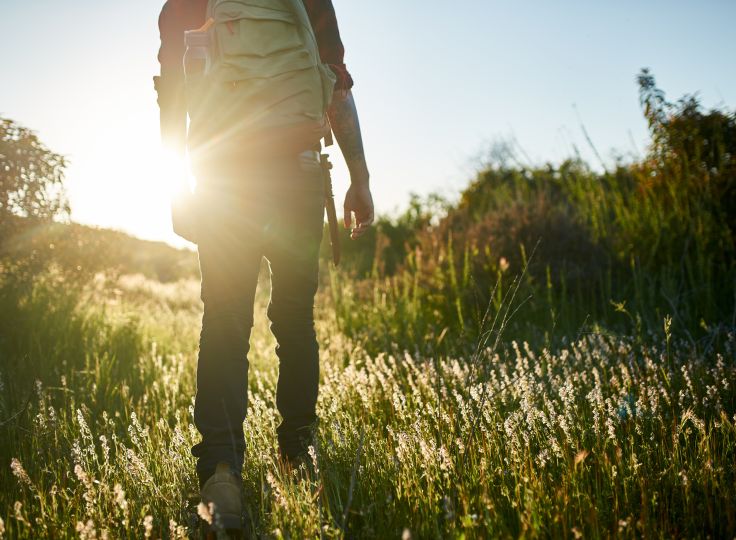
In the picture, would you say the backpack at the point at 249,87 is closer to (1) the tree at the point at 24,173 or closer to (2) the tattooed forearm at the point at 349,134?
(2) the tattooed forearm at the point at 349,134

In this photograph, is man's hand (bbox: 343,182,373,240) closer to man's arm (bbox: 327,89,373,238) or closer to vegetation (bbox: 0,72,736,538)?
man's arm (bbox: 327,89,373,238)

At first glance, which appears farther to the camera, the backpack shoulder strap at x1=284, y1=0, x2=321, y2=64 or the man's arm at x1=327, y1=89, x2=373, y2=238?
the man's arm at x1=327, y1=89, x2=373, y2=238

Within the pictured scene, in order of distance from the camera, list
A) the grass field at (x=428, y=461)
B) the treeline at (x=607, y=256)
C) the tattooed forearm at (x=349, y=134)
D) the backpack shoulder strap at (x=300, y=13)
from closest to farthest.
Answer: the grass field at (x=428, y=461), the backpack shoulder strap at (x=300, y=13), the tattooed forearm at (x=349, y=134), the treeline at (x=607, y=256)

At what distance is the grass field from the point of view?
1.39 m

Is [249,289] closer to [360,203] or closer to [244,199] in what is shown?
[244,199]

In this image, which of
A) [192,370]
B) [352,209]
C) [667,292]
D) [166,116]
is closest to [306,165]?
[352,209]

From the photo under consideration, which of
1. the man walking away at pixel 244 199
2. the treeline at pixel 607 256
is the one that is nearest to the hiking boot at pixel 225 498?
the man walking away at pixel 244 199

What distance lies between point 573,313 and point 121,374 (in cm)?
322

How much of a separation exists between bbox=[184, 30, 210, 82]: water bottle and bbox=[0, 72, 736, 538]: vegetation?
1232 mm

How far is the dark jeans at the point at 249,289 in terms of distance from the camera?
5.40 ft

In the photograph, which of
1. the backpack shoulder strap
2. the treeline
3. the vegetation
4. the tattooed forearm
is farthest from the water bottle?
the treeline

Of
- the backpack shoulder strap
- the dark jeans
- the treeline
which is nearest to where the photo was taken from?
the dark jeans

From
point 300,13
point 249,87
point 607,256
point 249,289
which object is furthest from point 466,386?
point 607,256

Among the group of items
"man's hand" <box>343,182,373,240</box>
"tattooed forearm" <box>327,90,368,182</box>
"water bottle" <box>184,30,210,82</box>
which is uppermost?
"water bottle" <box>184,30,210,82</box>
